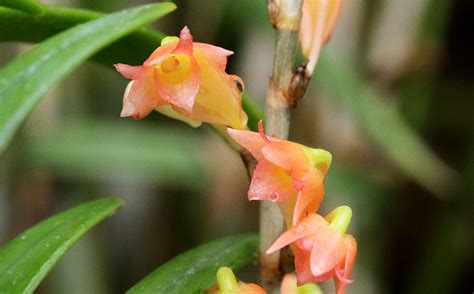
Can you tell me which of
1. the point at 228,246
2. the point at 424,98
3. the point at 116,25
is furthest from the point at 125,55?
the point at 424,98

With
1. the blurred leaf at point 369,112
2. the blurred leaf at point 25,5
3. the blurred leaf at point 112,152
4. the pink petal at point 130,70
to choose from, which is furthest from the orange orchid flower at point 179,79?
the blurred leaf at point 112,152

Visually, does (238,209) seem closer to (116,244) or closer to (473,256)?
(116,244)

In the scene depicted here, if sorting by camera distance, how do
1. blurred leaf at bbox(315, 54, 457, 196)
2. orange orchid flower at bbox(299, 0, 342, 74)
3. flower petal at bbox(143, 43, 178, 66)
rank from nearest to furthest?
flower petal at bbox(143, 43, 178, 66) → orange orchid flower at bbox(299, 0, 342, 74) → blurred leaf at bbox(315, 54, 457, 196)

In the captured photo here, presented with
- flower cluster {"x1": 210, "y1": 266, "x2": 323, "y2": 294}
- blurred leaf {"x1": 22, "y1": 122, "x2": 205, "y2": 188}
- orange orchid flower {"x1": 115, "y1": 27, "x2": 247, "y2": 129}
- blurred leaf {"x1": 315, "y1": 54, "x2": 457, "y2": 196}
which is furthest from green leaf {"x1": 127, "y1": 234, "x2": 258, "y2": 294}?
blurred leaf {"x1": 22, "y1": 122, "x2": 205, "y2": 188}

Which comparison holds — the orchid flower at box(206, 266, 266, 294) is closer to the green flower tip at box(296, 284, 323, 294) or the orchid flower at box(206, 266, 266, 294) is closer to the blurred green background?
the green flower tip at box(296, 284, 323, 294)

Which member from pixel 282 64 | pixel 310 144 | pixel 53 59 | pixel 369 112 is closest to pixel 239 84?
pixel 282 64

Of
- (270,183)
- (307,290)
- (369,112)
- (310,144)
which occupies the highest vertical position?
(270,183)

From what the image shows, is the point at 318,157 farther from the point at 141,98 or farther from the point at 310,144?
the point at 310,144

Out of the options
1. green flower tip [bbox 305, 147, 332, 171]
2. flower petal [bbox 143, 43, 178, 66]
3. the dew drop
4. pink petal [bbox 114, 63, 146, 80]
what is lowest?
the dew drop
